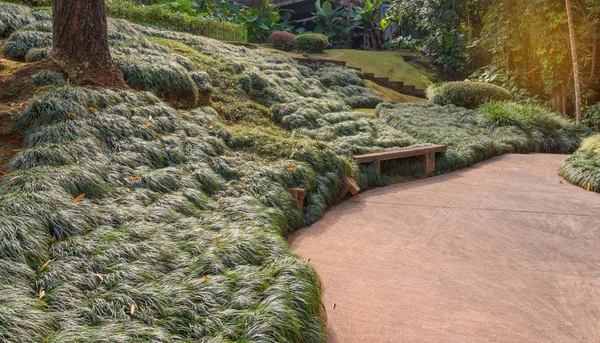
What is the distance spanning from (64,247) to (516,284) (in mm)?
3543

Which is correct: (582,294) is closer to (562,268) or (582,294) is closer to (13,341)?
(562,268)

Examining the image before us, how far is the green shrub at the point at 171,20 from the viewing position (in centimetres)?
1202

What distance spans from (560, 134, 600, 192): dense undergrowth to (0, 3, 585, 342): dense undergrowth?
1588 millimetres

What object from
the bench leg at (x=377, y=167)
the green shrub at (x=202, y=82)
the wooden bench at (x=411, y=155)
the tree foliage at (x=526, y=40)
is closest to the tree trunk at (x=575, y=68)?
the tree foliage at (x=526, y=40)

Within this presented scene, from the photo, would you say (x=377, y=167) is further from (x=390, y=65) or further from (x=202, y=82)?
(x=390, y=65)

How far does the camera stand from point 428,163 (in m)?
7.20

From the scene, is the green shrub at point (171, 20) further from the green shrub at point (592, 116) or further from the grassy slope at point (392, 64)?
the green shrub at point (592, 116)

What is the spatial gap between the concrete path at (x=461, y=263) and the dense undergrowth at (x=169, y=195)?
1.56ft

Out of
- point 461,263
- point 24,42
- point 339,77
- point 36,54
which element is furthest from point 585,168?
point 24,42

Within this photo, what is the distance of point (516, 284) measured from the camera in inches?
134

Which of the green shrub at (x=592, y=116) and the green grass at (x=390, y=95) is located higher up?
the green grass at (x=390, y=95)

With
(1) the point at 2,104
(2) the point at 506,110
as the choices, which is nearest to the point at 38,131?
(1) the point at 2,104

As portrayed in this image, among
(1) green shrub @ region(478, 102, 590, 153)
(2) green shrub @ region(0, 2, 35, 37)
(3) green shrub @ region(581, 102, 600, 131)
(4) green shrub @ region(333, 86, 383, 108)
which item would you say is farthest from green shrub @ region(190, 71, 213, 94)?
(3) green shrub @ region(581, 102, 600, 131)

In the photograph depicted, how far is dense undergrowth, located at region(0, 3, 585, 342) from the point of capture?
2.44 meters
